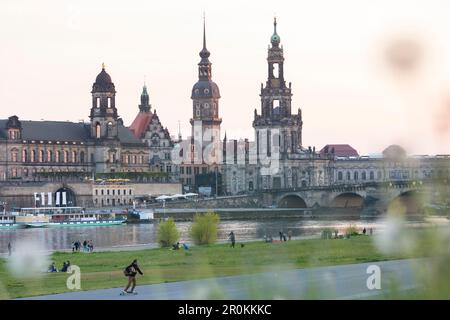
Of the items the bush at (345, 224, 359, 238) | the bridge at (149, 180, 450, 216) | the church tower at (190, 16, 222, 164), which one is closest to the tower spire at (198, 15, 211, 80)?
the church tower at (190, 16, 222, 164)

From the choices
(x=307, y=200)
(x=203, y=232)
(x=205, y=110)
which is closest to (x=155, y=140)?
(x=205, y=110)

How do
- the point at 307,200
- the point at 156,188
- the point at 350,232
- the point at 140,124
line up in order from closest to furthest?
the point at 350,232
the point at 307,200
the point at 156,188
the point at 140,124

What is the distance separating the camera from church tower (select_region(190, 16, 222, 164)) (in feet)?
443

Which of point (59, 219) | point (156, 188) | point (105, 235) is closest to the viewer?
point (105, 235)

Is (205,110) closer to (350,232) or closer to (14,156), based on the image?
(14,156)

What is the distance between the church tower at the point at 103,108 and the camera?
116 metres

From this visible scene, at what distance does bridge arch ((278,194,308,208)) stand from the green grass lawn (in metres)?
74.3

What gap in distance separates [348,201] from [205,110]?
30.2m

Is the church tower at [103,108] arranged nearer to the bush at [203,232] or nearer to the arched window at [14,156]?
the arched window at [14,156]

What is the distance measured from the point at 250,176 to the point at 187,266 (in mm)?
99527

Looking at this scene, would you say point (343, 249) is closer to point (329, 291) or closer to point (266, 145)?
point (329, 291)

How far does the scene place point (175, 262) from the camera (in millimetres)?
32000

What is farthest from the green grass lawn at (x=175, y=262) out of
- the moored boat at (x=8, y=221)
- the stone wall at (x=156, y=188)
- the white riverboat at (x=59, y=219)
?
the stone wall at (x=156, y=188)

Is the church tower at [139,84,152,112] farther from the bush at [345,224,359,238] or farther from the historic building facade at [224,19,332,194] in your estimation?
the bush at [345,224,359,238]
